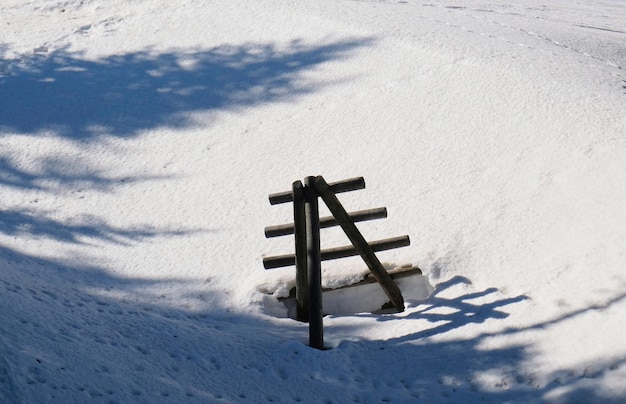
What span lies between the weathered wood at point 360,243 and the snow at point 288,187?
0.22m

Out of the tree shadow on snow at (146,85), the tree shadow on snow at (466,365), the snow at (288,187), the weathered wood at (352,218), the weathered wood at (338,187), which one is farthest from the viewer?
the tree shadow on snow at (146,85)

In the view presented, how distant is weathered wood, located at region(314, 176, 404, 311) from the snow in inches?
8.8

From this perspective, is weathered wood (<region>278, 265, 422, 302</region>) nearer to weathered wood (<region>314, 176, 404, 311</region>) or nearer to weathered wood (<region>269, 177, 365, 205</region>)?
weathered wood (<region>314, 176, 404, 311</region>)

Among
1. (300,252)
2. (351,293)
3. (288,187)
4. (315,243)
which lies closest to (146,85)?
(288,187)

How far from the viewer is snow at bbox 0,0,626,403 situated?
18.5 feet

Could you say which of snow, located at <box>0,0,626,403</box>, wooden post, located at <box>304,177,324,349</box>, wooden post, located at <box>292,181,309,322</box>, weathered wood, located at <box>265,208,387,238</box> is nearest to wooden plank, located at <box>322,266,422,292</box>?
snow, located at <box>0,0,626,403</box>

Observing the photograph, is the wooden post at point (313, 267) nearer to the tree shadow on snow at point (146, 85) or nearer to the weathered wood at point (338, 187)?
the weathered wood at point (338, 187)

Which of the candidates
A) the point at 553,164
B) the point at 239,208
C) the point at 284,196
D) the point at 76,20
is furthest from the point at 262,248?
the point at 76,20

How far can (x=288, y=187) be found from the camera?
8.87 metres

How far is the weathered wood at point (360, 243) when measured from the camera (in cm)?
626

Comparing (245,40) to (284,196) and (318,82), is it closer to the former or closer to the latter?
(318,82)

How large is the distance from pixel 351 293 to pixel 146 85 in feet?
18.7

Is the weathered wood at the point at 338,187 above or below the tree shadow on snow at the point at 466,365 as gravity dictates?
above

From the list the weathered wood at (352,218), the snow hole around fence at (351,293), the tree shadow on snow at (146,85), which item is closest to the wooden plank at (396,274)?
the snow hole around fence at (351,293)
